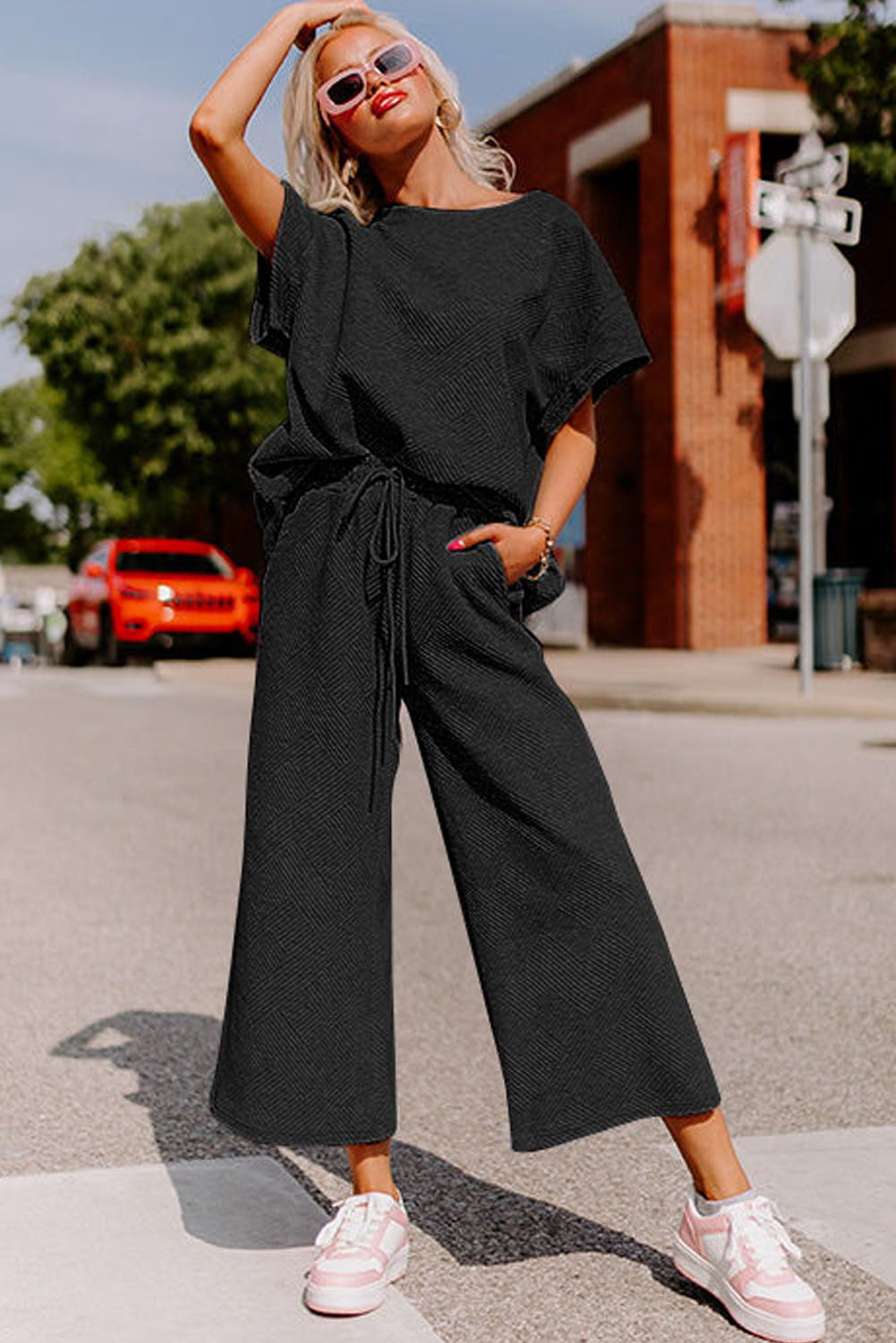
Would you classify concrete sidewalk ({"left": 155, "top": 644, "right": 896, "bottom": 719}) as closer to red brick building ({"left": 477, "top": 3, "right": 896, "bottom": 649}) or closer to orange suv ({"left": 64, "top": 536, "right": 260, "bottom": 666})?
orange suv ({"left": 64, "top": 536, "right": 260, "bottom": 666})

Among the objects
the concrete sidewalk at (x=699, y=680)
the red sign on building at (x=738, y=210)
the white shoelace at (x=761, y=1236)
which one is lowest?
the concrete sidewalk at (x=699, y=680)

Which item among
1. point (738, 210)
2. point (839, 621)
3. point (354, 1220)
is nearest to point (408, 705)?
point (354, 1220)

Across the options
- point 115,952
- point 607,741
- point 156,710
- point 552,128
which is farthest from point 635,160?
point 115,952

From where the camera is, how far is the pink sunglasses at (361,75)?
110 inches

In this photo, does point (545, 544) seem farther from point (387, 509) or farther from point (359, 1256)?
point (359, 1256)

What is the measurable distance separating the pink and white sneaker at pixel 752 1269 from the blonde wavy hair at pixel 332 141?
161 cm

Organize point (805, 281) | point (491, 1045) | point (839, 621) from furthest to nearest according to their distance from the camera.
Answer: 1. point (839, 621)
2. point (805, 281)
3. point (491, 1045)

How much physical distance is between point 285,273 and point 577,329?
455mm

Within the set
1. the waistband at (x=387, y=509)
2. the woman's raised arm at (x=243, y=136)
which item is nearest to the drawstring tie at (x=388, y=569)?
the waistband at (x=387, y=509)

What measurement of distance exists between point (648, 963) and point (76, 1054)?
213 centimetres

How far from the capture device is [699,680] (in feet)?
58.5

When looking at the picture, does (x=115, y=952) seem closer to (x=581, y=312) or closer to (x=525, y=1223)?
(x=525, y=1223)

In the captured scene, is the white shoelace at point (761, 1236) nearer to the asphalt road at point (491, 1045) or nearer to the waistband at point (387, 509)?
the asphalt road at point (491, 1045)

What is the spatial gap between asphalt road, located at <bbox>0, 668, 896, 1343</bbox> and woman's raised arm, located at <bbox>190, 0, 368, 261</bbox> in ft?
5.37
